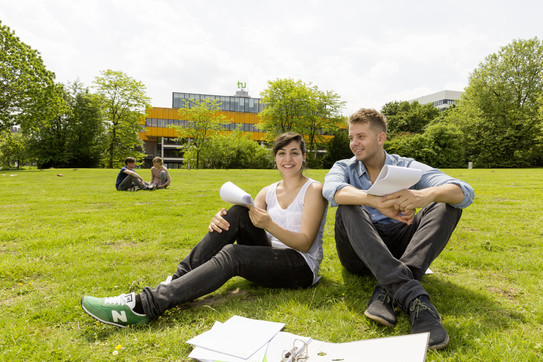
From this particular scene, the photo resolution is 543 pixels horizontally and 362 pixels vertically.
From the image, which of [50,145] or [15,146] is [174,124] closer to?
[50,145]

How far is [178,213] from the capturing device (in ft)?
25.5

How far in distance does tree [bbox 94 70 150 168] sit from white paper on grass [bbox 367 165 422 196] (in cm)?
4526

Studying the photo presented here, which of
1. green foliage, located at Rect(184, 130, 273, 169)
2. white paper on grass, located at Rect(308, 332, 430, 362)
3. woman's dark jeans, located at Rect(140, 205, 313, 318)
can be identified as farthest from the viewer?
green foliage, located at Rect(184, 130, 273, 169)

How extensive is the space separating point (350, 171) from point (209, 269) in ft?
5.86

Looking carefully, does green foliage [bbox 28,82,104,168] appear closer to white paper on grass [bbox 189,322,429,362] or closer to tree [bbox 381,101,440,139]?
tree [bbox 381,101,440,139]

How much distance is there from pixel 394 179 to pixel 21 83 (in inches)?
1337

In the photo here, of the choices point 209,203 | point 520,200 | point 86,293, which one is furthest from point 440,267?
point 520,200

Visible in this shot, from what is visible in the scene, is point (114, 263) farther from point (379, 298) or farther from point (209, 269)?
point (379, 298)

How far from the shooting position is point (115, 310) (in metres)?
2.52

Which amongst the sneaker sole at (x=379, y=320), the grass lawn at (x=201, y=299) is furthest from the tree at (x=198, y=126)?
the sneaker sole at (x=379, y=320)

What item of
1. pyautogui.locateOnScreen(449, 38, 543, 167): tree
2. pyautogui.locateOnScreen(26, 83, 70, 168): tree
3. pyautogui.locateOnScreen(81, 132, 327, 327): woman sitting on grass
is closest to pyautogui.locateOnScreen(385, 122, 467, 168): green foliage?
pyautogui.locateOnScreen(449, 38, 543, 167): tree

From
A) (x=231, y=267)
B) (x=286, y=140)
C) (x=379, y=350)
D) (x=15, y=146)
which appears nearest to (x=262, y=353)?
(x=379, y=350)

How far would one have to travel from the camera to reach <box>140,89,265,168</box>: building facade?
6831 centimetres

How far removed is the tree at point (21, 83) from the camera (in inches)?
1057
